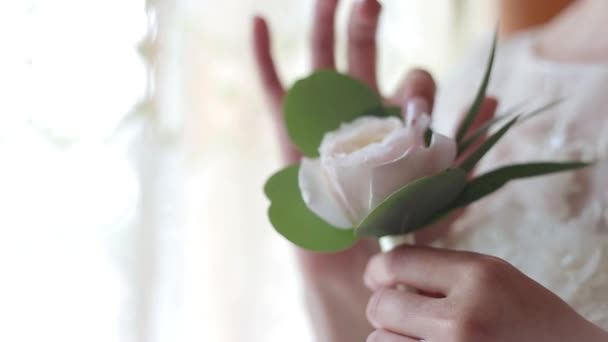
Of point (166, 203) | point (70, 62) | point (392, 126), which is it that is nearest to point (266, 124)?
point (166, 203)

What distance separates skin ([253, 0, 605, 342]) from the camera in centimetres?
40

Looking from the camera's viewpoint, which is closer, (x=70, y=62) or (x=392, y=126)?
(x=392, y=126)

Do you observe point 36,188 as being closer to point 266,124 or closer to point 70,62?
point 70,62

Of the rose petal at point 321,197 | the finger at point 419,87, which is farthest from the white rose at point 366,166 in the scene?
the finger at point 419,87

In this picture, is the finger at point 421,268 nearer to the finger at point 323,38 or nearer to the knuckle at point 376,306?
the knuckle at point 376,306

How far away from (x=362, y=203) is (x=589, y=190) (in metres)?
0.34

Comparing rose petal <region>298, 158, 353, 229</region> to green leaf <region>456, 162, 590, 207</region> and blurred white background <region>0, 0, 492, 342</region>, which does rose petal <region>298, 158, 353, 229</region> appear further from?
blurred white background <region>0, 0, 492, 342</region>

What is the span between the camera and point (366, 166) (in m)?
0.39

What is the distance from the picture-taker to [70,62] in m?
0.58

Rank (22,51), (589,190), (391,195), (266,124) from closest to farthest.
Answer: (391,195), (22,51), (589,190), (266,124)

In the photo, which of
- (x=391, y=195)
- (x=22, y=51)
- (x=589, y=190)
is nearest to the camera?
(x=391, y=195)

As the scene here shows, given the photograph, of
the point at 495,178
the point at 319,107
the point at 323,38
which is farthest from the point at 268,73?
the point at 495,178

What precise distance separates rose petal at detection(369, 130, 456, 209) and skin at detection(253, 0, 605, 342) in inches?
1.7

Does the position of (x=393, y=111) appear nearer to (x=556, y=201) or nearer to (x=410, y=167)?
(x=410, y=167)
